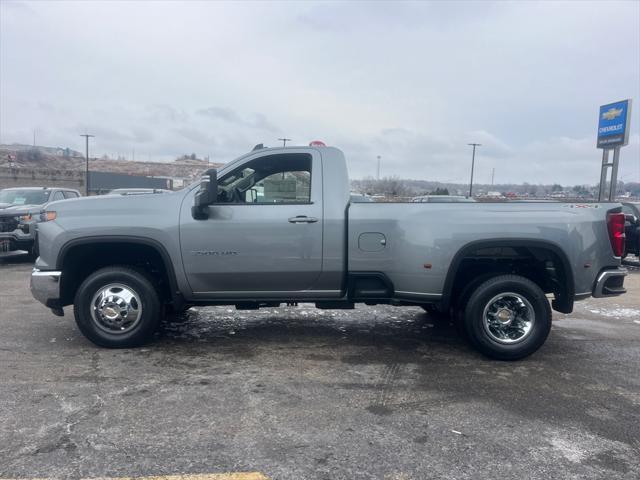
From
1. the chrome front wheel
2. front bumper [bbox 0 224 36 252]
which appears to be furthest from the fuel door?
front bumper [bbox 0 224 36 252]

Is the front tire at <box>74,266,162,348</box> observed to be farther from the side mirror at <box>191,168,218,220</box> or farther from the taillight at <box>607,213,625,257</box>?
the taillight at <box>607,213,625,257</box>

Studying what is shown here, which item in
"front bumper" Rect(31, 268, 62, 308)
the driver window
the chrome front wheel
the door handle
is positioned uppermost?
the driver window

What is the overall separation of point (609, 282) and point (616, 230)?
515 millimetres

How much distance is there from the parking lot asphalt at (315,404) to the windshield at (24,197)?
21.5ft

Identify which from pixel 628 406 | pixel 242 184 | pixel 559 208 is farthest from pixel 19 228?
pixel 628 406

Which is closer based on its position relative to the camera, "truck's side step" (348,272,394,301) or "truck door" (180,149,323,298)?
"truck door" (180,149,323,298)

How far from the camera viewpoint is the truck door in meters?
4.87

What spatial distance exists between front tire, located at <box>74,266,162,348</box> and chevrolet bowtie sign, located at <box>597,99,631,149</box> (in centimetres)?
1647

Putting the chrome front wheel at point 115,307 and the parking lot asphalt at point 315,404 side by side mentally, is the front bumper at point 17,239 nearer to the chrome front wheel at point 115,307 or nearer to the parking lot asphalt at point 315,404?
the parking lot asphalt at point 315,404

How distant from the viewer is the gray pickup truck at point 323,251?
4809 millimetres

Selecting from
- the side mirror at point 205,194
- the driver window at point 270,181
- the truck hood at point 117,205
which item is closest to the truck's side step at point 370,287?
the driver window at point 270,181

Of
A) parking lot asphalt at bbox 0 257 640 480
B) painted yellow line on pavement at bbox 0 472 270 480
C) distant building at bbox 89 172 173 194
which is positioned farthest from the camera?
distant building at bbox 89 172 173 194

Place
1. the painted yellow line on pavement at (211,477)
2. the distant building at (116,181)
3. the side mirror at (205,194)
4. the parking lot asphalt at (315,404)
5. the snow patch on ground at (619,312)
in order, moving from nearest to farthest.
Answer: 1. the painted yellow line on pavement at (211,477)
2. the parking lot asphalt at (315,404)
3. the side mirror at (205,194)
4. the snow patch on ground at (619,312)
5. the distant building at (116,181)

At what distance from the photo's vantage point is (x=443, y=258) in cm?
481
